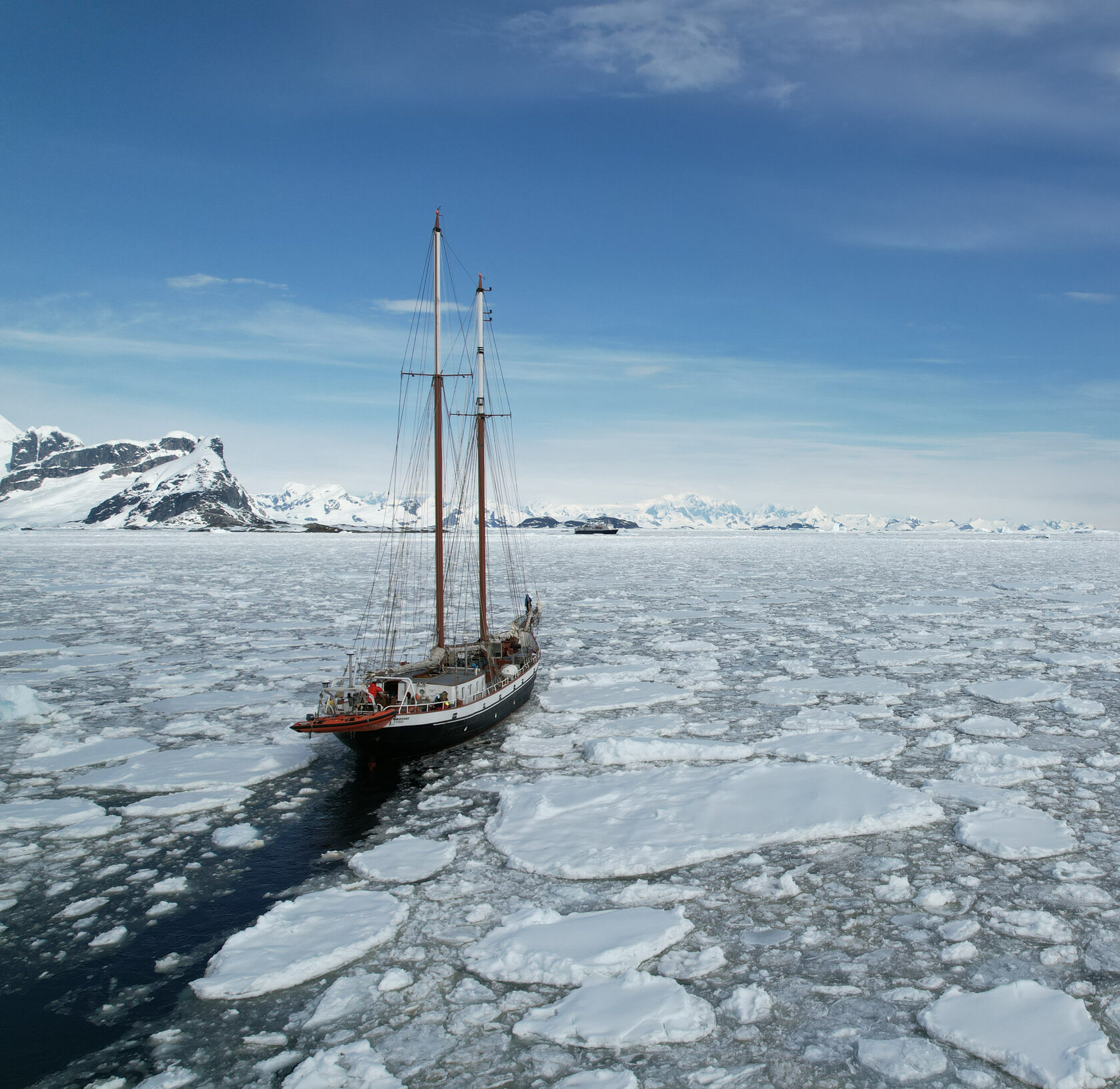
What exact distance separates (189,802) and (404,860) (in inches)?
162

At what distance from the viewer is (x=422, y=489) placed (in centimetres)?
2325

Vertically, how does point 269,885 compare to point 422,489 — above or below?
below

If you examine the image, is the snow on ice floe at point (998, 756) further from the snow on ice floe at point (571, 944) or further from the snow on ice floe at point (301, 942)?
the snow on ice floe at point (301, 942)

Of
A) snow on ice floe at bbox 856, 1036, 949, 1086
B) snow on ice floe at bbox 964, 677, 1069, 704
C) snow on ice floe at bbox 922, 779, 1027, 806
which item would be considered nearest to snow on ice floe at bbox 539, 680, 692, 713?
snow on ice floe at bbox 922, 779, 1027, 806

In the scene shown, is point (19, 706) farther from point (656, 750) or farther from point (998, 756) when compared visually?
point (998, 756)

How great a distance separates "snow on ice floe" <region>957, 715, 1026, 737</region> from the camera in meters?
14.3

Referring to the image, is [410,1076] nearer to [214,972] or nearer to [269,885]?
[214,972]

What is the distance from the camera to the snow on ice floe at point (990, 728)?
1433 centimetres

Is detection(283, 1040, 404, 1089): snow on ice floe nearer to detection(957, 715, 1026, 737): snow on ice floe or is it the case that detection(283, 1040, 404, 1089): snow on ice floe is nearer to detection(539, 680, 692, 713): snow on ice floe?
detection(539, 680, 692, 713): snow on ice floe

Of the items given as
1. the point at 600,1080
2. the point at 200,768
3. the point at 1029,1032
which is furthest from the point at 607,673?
the point at 600,1080

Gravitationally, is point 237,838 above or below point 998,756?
below

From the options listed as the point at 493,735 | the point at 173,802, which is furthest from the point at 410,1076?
the point at 493,735

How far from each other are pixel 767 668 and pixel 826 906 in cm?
1318

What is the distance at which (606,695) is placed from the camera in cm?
1830
